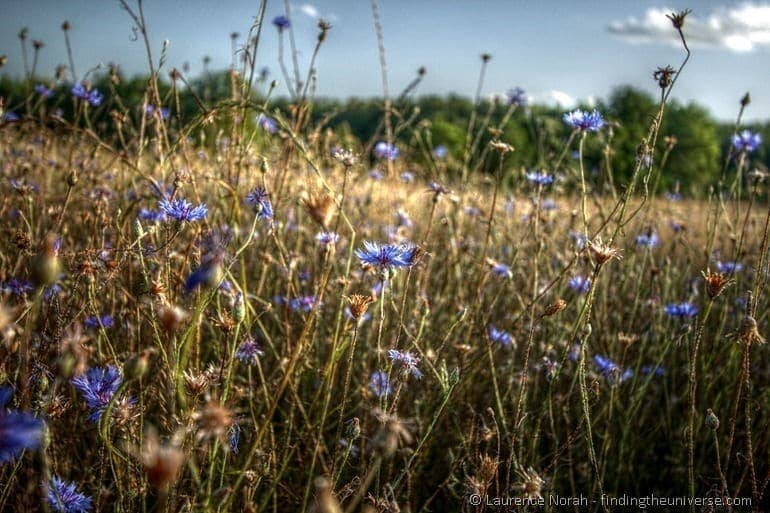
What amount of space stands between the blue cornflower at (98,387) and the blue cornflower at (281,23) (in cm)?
159

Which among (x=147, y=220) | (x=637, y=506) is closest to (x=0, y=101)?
(x=147, y=220)

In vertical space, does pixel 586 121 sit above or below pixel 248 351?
above

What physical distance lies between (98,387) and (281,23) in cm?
168

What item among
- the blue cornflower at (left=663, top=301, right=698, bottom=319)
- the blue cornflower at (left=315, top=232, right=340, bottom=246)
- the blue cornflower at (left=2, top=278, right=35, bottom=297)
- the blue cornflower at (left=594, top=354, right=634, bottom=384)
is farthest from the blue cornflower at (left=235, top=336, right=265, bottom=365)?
the blue cornflower at (left=663, top=301, right=698, bottom=319)

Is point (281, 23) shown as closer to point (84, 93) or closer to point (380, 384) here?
point (84, 93)

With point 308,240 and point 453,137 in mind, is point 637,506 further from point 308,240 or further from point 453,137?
point 453,137

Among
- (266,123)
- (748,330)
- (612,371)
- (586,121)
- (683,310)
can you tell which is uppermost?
(586,121)

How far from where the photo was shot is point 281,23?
228 centimetres

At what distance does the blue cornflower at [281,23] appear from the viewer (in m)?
2.27

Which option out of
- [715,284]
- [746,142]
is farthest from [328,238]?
[746,142]

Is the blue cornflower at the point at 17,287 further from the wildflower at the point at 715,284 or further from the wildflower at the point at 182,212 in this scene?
the wildflower at the point at 715,284

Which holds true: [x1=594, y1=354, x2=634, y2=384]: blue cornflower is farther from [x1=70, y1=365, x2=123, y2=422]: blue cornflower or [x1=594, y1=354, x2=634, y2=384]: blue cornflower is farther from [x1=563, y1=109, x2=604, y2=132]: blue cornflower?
[x1=70, y1=365, x2=123, y2=422]: blue cornflower

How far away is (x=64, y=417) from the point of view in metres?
1.59

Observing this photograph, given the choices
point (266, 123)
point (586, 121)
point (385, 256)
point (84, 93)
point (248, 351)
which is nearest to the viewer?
point (385, 256)
